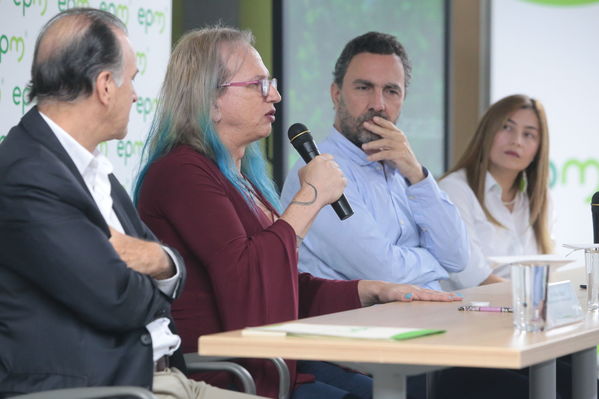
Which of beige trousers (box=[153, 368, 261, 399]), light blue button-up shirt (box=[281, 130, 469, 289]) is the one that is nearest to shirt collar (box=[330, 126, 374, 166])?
light blue button-up shirt (box=[281, 130, 469, 289])

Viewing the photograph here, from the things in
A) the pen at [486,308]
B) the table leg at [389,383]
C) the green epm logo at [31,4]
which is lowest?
the table leg at [389,383]

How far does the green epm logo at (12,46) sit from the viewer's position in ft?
10.1

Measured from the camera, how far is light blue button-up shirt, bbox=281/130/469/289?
10.1ft

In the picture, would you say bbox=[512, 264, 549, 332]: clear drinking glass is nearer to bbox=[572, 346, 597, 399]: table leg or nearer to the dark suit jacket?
the dark suit jacket

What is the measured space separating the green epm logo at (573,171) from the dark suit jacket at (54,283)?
4448 mm

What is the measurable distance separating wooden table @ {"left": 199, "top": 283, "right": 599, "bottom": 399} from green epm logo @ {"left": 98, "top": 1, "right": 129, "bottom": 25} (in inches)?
69.0

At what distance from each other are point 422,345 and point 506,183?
266 centimetres

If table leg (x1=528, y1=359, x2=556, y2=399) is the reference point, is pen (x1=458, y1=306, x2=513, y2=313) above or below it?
above

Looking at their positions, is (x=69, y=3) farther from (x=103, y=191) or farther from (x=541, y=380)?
(x=541, y=380)

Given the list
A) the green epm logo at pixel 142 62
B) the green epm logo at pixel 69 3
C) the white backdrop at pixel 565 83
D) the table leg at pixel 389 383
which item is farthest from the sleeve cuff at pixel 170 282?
the white backdrop at pixel 565 83

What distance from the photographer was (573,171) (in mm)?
5879

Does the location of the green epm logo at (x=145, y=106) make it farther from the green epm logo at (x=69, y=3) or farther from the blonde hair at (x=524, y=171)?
the blonde hair at (x=524, y=171)

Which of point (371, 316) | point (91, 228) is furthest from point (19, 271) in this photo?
point (371, 316)

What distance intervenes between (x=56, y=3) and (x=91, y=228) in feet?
5.57
